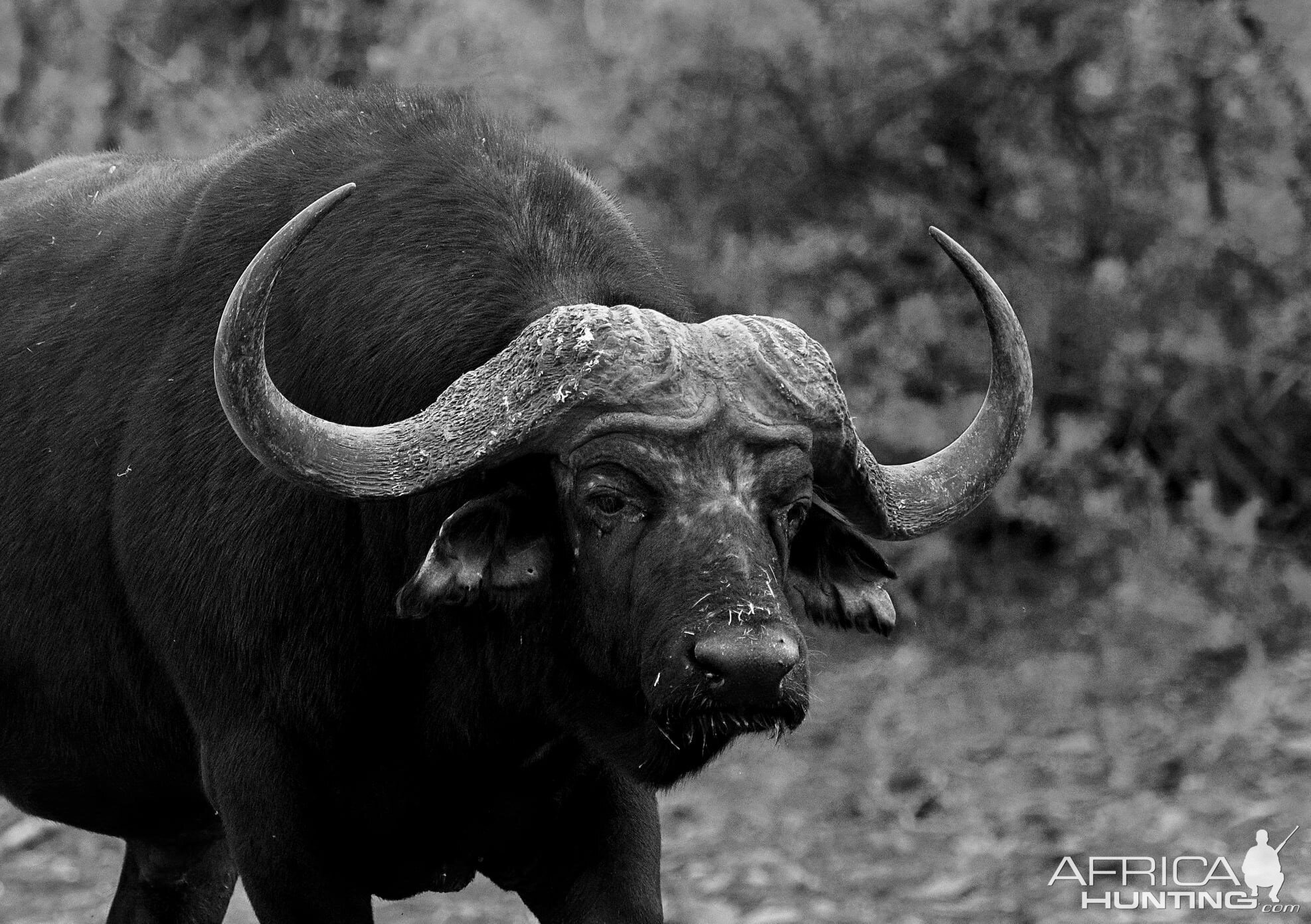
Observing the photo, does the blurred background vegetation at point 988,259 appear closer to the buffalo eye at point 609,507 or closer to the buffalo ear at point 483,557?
the buffalo ear at point 483,557

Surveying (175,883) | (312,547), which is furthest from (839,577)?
(175,883)

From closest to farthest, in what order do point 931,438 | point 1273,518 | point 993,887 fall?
point 993,887
point 931,438
point 1273,518

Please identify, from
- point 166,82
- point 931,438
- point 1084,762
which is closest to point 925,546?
point 931,438

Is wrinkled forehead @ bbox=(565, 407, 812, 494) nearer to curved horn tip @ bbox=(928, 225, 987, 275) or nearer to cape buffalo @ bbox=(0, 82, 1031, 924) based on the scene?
cape buffalo @ bbox=(0, 82, 1031, 924)

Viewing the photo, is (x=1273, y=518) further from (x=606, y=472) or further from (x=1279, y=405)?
(x=606, y=472)

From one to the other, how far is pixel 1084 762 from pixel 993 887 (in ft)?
4.98

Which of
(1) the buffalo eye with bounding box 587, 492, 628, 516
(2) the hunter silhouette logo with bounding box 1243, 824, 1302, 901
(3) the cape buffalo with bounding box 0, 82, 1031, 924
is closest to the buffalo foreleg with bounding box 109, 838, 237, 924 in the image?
(3) the cape buffalo with bounding box 0, 82, 1031, 924

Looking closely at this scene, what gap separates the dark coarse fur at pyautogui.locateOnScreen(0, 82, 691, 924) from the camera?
14.3 ft

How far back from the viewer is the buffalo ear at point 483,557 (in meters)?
4.02

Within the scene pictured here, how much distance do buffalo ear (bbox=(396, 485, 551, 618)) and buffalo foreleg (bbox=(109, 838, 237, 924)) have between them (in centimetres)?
227

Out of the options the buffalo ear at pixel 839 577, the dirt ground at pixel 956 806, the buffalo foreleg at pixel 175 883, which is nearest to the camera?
the buffalo ear at pixel 839 577

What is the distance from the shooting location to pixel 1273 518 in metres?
10.3

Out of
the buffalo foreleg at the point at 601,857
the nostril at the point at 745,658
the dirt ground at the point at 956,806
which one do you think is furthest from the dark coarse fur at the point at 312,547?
the dirt ground at the point at 956,806

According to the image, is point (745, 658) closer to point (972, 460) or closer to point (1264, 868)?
point (972, 460)
